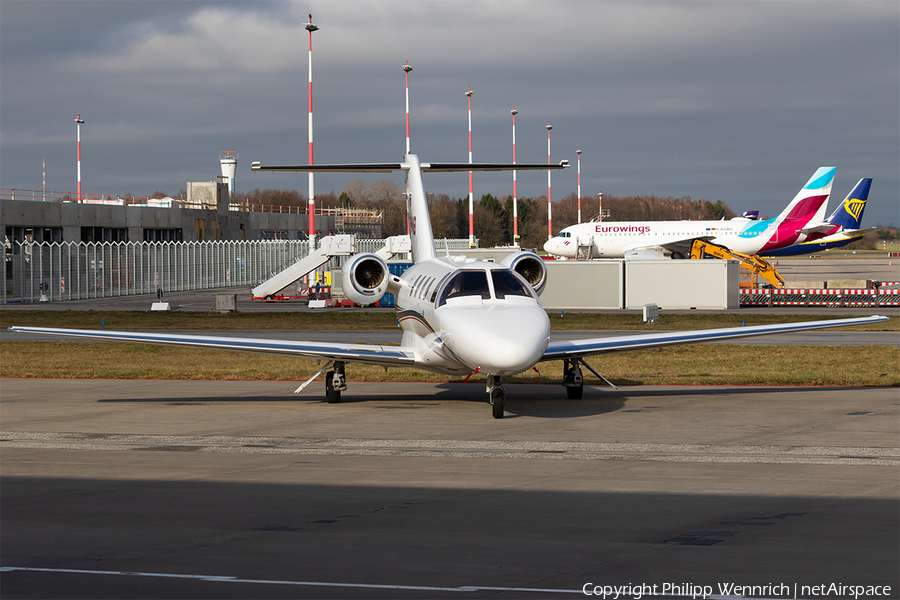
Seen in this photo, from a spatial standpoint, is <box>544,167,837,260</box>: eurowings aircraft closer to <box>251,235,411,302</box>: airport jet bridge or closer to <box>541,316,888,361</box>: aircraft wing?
<box>251,235,411,302</box>: airport jet bridge

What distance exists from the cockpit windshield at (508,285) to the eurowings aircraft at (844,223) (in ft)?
182

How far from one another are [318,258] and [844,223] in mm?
40203

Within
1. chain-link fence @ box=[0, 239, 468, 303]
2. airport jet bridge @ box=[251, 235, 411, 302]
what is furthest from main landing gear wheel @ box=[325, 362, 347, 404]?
airport jet bridge @ box=[251, 235, 411, 302]

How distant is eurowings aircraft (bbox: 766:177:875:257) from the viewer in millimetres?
67875

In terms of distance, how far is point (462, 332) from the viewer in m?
15.2

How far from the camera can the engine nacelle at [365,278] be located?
19391 millimetres

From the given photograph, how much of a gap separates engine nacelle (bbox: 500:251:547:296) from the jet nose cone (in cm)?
305

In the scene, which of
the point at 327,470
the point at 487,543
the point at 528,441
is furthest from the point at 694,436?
the point at 487,543

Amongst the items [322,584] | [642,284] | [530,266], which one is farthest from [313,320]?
[322,584]

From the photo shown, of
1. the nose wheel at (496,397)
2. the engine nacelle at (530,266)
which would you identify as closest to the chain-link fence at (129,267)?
the engine nacelle at (530,266)

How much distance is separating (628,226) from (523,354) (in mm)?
58557

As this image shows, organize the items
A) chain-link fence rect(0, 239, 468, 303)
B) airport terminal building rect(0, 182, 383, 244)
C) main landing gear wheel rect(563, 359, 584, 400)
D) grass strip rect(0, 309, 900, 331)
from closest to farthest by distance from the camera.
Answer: main landing gear wheel rect(563, 359, 584, 400), grass strip rect(0, 309, 900, 331), chain-link fence rect(0, 239, 468, 303), airport terminal building rect(0, 182, 383, 244)

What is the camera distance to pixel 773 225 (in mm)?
66250

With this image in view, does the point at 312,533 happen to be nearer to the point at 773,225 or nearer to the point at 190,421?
the point at 190,421
